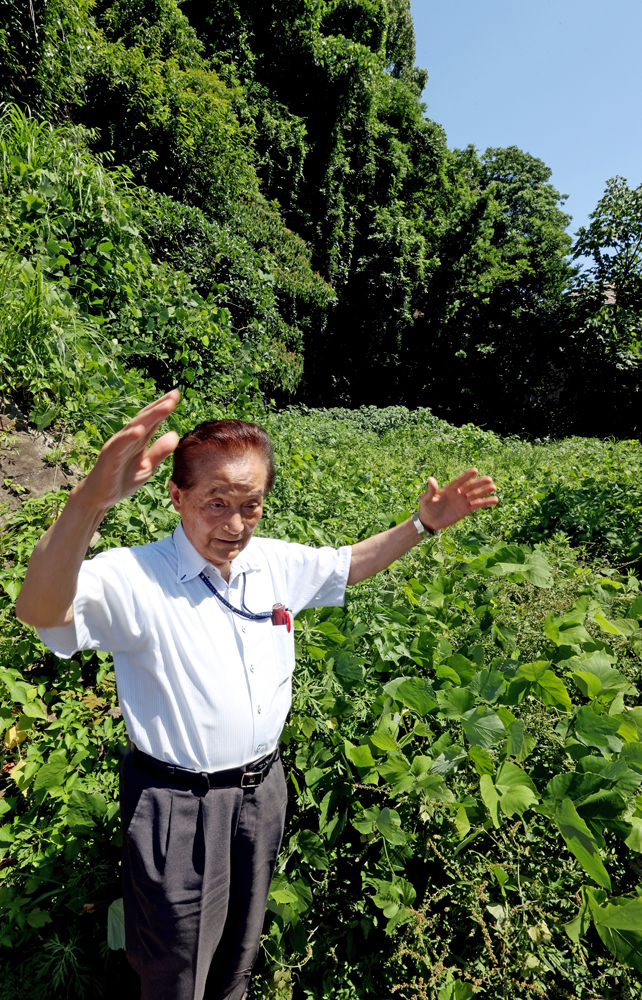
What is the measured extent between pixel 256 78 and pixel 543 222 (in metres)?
11.8

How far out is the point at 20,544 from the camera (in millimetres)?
2326

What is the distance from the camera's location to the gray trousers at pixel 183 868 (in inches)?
48.6

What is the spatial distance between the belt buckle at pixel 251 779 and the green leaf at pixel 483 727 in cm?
57

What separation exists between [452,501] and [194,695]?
0.97 m

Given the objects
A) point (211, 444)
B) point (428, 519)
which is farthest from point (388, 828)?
point (211, 444)

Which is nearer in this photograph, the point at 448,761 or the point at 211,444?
the point at 211,444

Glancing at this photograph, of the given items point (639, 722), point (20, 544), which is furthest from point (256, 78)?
point (639, 722)

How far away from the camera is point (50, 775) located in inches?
70.7

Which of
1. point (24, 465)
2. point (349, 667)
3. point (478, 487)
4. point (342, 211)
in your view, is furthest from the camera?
point (342, 211)

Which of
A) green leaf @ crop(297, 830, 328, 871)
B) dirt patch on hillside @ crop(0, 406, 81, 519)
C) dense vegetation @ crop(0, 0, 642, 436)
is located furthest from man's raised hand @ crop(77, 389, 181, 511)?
dense vegetation @ crop(0, 0, 642, 436)

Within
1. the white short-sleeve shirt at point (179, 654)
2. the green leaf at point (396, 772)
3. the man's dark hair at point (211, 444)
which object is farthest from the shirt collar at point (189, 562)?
the green leaf at point (396, 772)

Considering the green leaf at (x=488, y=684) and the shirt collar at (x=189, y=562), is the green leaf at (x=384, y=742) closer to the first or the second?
the green leaf at (x=488, y=684)

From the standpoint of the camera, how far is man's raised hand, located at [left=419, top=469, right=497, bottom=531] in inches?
67.4

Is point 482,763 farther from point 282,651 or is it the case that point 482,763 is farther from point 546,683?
point 282,651
